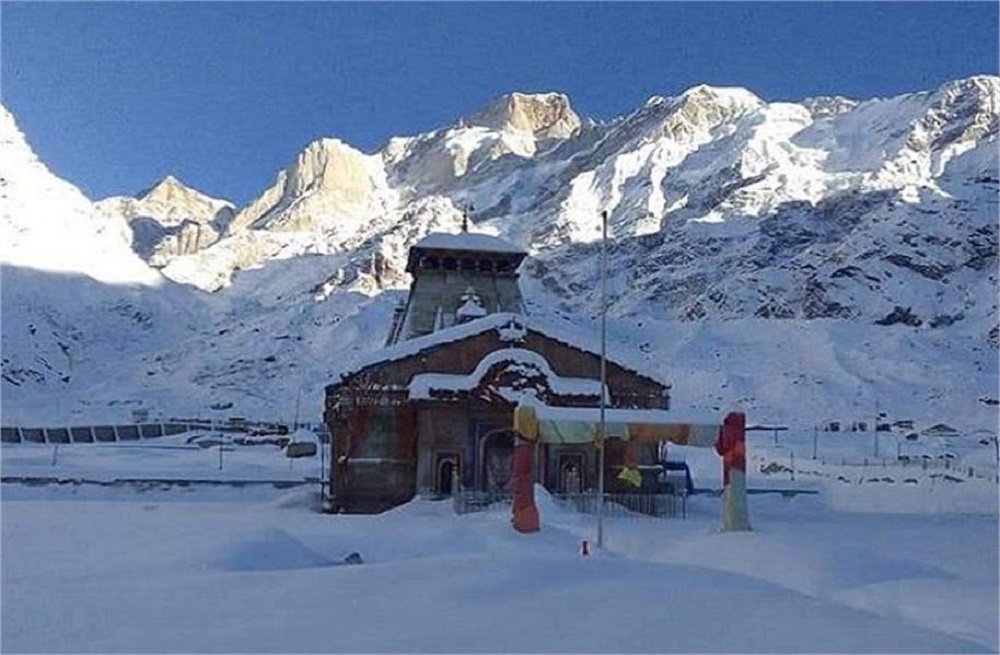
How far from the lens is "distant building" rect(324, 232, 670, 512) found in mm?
32844

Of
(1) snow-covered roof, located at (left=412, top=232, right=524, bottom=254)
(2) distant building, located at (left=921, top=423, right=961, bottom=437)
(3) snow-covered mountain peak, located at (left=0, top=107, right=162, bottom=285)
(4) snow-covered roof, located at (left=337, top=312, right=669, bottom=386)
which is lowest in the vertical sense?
(2) distant building, located at (left=921, top=423, right=961, bottom=437)

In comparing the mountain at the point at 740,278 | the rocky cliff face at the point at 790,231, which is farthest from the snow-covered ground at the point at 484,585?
the rocky cliff face at the point at 790,231

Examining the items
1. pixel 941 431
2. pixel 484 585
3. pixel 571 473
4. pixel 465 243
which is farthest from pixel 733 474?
pixel 941 431

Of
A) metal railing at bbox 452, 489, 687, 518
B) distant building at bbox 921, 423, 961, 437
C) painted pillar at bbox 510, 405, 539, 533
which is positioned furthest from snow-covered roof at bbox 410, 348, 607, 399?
distant building at bbox 921, 423, 961, 437

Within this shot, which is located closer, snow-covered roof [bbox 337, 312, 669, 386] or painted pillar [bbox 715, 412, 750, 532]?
painted pillar [bbox 715, 412, 750, 532]

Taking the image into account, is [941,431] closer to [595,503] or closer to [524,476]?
[595,503]

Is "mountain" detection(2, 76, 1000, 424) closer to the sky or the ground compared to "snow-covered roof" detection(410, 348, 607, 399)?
closer to the sky

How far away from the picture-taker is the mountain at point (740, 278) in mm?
84375

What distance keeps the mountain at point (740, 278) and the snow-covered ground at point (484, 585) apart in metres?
49.6

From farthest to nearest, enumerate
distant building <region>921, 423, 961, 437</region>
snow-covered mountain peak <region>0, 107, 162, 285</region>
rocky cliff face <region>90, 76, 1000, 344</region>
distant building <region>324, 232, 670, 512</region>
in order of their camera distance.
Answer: snow-covered mountain peak <region>0, 107, 162, 285</region>
rocky cliff face <region>90, 76, 1000, 344</region>
distant building <region>921, 423, 961, 437</region>
distant building <region>324, 232, 670, 512</region>

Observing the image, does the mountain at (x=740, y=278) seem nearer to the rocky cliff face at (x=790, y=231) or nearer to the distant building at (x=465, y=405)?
the rocky cliff face at (x=790, y=231)

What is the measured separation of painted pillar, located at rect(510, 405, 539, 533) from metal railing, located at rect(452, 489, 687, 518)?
316 centimetres

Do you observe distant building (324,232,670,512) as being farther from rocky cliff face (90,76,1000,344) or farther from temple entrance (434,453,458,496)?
Result: rocky cliff face (90,76,1000,344)

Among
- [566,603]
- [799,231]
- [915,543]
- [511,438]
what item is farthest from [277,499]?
[799,231]
